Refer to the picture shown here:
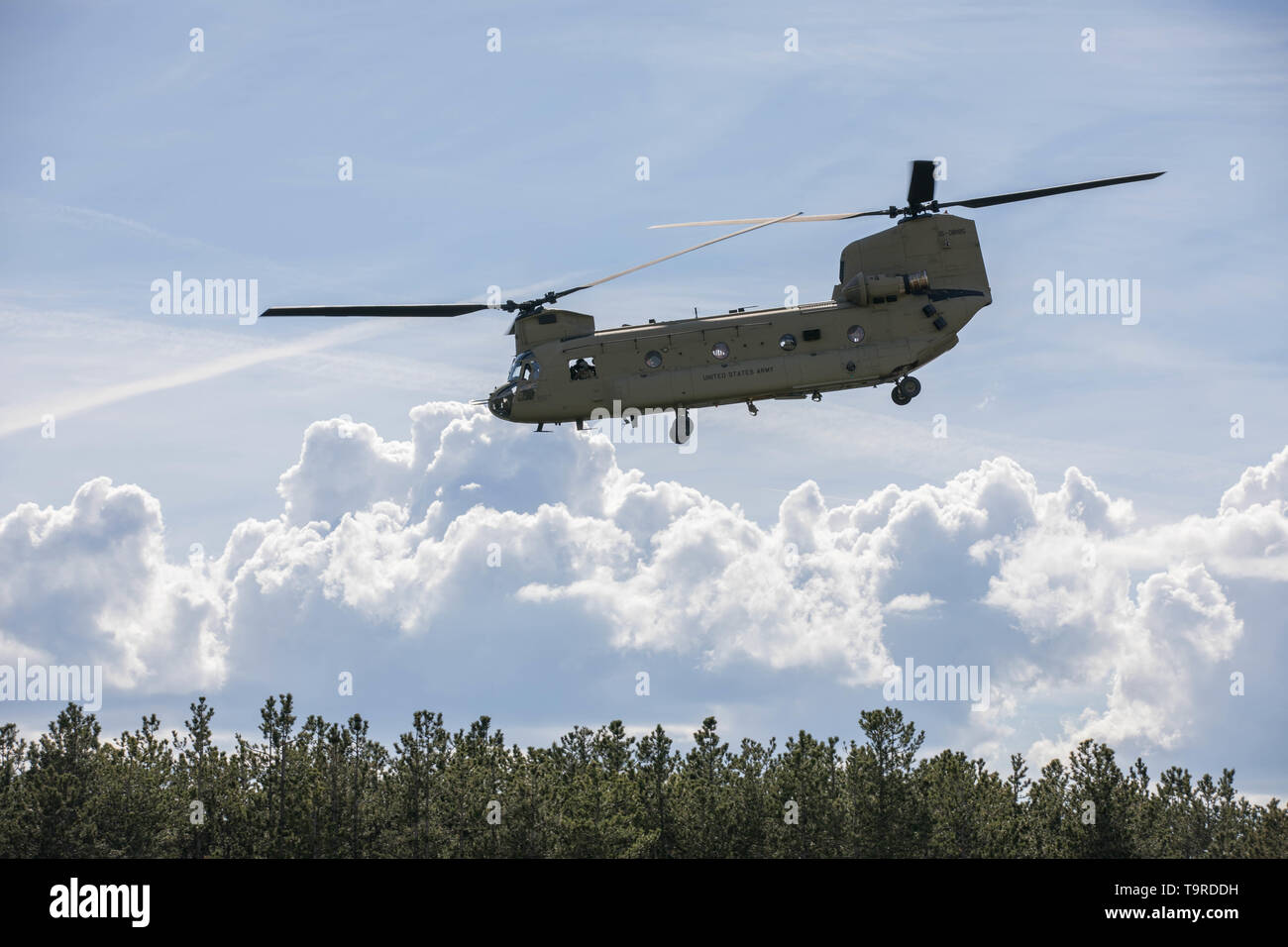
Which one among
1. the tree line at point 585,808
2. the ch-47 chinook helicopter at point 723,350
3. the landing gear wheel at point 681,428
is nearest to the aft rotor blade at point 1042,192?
the ch-47 chinook helicopter at point 723,350

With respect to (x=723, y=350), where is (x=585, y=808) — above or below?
below

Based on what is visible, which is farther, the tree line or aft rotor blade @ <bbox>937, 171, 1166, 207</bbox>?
the tree line

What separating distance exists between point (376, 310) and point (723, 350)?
12.7m

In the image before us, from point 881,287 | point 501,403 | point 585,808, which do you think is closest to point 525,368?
point 501,403

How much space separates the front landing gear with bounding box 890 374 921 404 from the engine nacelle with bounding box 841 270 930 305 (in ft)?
10.0

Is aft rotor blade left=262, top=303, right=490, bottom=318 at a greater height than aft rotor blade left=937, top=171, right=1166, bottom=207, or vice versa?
aft rotor blade left=937, top=171, right=1166, bottom=207

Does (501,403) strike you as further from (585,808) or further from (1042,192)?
(585,808)


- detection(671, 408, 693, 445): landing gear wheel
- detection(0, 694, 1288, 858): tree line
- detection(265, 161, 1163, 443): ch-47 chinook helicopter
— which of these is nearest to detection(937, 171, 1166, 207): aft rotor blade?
detection(265, 161, 1163, 443): ch-47 chinook helicopter

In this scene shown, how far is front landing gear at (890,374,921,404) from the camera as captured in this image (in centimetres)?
4903

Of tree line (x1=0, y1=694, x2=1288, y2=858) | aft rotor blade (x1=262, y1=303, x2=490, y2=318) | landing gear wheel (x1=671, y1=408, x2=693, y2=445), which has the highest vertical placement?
aft rotor blade (x1=262, y1=303, x2=490, y2=318)

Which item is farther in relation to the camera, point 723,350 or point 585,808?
point 585,808

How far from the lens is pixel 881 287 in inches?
1919

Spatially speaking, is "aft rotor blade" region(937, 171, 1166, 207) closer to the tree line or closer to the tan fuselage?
the tan fuselage
